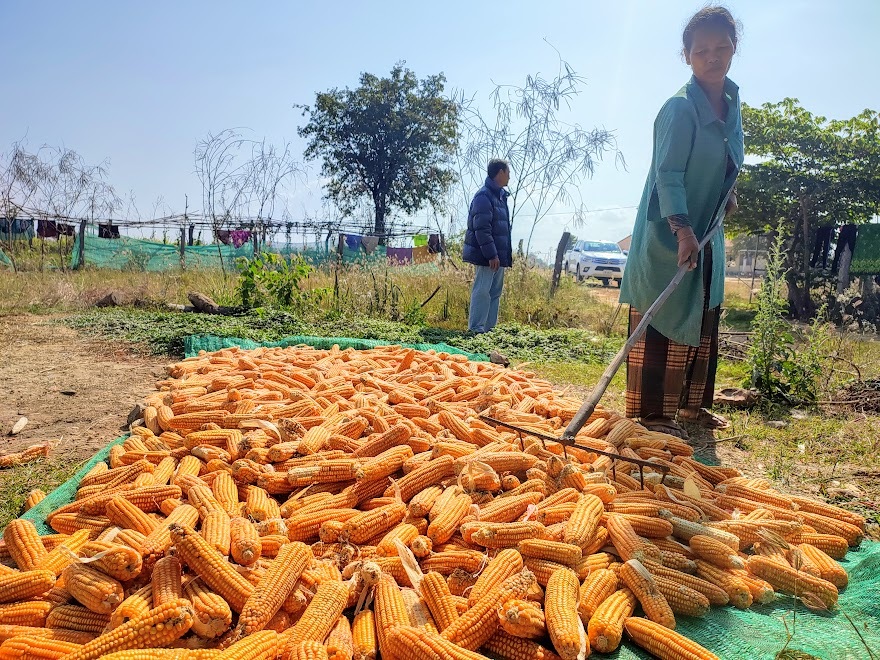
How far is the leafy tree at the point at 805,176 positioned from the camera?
1224 centimetres

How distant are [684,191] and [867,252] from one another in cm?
1084

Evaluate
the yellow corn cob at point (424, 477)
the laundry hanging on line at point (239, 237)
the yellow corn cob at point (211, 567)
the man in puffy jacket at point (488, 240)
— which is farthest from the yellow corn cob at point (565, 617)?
the laundry hanging on line at point (239, 237)

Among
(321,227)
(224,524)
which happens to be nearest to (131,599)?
(224,524)

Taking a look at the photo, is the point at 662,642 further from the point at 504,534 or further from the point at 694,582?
the point at 504,534

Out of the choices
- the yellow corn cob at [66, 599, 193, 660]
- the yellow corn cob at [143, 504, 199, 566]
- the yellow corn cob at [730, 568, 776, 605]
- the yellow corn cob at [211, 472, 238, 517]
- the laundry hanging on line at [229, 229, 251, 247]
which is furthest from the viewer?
the laundry hanging on line at [229, 229, 251, 247]

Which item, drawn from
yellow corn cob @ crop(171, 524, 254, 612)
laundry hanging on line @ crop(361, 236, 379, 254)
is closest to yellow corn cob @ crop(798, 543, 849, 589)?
yellow corn cob @ crop(171, 524, 254, 612)

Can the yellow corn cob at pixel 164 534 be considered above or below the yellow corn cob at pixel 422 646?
above

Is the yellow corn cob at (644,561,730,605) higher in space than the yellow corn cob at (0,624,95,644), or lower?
higher

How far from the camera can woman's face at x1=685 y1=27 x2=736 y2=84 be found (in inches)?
141

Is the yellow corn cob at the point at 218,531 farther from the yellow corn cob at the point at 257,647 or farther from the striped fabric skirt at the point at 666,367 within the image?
the striped fabric skirt at the point at 666,367

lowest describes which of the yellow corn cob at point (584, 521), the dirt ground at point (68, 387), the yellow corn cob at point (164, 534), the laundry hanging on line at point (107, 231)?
the dirt ground at point (68, 387)

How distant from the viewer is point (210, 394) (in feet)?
13.0

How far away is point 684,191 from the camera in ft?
12.3

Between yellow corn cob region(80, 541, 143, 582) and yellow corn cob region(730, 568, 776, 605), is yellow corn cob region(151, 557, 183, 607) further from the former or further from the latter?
yellow corn cob region(730, 568, 776, 605)
